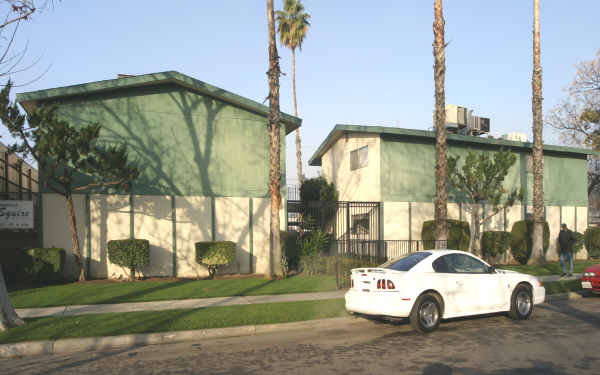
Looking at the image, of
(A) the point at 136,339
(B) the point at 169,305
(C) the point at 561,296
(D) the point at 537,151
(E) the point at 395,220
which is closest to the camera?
(A) the point at 136,339

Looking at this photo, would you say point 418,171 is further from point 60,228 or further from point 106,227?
point 60,228

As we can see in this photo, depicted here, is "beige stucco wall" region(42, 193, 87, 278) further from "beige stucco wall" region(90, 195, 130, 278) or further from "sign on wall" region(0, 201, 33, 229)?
"sign on wall" region(0, 201, 33, 229)

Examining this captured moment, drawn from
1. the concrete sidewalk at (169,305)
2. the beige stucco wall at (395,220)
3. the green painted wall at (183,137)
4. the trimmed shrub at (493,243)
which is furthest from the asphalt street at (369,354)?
the trimmed shrub at (493,243)

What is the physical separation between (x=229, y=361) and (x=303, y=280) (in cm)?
861

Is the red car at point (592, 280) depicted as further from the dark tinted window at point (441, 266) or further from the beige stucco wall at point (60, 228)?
the beige stucco wall at point (60, 228)

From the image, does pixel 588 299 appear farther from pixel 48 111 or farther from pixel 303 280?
pixel 48 111

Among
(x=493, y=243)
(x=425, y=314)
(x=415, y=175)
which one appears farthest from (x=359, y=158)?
(x=425, y=314)

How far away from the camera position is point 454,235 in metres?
19.8

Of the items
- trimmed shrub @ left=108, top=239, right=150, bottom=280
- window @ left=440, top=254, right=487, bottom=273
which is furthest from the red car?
trimmed shrub @ left=108, top=239, right=150, bottom=280

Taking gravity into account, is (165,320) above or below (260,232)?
below

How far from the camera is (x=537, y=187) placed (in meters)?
20.9

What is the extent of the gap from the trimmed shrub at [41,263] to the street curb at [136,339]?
7466 mm

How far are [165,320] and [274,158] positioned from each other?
7.61m

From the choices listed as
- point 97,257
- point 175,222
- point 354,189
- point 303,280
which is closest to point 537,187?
point 354,189
